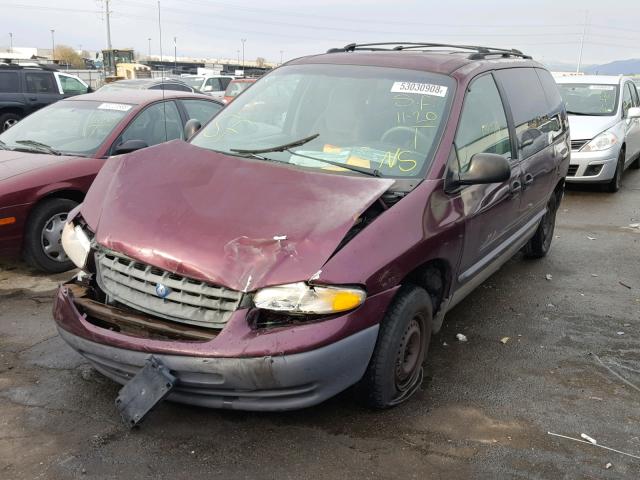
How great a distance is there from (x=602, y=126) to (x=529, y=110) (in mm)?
5361

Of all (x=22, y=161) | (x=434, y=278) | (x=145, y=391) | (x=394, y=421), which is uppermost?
(x=22, y=161)

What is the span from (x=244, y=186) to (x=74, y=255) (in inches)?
39.8

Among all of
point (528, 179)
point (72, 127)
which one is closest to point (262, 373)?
point (528, 179)

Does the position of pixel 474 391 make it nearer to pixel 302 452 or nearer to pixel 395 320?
pixel 395 320

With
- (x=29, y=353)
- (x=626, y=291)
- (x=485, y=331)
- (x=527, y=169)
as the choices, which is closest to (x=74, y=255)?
(x=29, y=353)

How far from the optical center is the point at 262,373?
8.52ft

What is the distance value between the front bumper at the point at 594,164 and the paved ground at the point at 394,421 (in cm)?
506

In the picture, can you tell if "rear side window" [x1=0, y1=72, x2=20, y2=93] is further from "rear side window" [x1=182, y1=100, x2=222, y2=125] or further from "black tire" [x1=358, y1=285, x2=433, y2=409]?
"black tire" [x1=358, y1=285, x2=433, y2=409]

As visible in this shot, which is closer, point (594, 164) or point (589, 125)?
point (594, 164)

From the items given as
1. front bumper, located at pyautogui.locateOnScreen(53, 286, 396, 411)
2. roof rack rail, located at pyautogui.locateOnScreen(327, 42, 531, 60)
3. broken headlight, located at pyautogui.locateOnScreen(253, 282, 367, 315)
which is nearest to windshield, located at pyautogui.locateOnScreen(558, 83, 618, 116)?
roof rack rail, located at pyautogui.locateOnScreen(327, 42, 531, 60)

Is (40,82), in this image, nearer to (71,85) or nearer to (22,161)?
(71,85)

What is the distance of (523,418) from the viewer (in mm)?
3223

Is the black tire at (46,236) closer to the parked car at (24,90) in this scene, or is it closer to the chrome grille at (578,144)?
the chrome grille at (578,144)

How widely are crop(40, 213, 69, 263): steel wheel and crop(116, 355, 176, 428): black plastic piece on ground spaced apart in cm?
294
